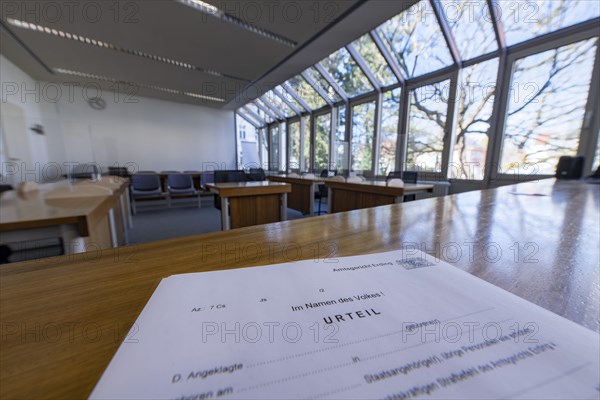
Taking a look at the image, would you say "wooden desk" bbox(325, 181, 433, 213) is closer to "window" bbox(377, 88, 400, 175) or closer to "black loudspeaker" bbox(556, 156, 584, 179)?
"black loudspeaker" bbox(556, 156, 584, 179)

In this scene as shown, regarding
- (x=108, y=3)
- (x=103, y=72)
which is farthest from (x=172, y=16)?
(x=103, y=72)

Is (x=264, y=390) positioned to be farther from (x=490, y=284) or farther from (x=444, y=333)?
(x=490, y=284)

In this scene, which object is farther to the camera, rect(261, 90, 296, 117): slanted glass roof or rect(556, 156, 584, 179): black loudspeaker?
rect(261, 90, 296, 117): slanted glass roof

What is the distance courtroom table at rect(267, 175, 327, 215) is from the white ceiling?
103 inches

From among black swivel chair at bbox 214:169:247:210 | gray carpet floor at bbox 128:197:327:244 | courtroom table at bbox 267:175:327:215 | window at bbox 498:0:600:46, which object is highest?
window at bbox 498:0:600:46

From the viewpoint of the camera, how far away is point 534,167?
3307 millimetres

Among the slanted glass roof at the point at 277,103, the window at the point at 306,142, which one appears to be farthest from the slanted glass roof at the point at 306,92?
the slanted glass roof at the point at 277,103

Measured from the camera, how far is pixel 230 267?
1.30ft

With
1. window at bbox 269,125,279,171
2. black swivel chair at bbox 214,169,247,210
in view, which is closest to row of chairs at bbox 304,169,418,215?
black swivel chair at bbox 214,169,247,210

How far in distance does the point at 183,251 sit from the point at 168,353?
292 millimetres

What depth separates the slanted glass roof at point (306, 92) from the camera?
665 centimetres

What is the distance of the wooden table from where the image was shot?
21 cm

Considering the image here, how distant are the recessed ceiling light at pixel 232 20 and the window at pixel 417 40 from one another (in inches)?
70.6

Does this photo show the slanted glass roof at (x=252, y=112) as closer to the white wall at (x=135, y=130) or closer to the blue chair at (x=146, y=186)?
the white wall at (x=135, y=130)
